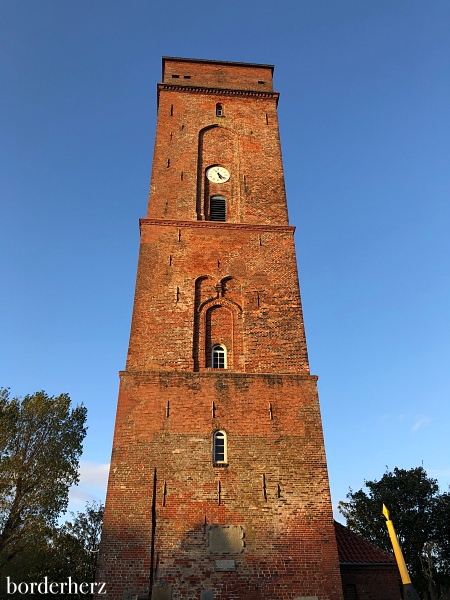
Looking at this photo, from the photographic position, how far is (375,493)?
30.6 m

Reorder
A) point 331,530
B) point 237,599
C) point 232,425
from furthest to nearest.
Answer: point 232,425
point 331,530
point 237,599

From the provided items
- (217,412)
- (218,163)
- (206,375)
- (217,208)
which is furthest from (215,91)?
(217,412)

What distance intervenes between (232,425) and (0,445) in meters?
9.74

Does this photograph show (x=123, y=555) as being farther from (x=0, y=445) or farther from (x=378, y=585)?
(x=0, y=445)

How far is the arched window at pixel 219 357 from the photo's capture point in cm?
1424

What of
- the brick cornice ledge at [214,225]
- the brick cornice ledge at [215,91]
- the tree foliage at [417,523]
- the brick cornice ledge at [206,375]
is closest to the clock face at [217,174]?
the brick cornice ledge at [214,225]

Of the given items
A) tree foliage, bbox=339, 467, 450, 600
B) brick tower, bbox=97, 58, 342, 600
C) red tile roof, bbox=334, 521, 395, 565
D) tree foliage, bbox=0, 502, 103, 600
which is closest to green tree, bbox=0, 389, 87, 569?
tree foliage, bbox=0, 502, 103, 600

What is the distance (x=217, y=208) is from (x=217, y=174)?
1.72 meters

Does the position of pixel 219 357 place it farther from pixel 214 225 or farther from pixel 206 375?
pixel 214 225

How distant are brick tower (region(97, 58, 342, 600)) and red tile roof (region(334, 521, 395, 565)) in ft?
9.32

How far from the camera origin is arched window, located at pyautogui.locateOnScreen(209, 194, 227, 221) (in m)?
17.6

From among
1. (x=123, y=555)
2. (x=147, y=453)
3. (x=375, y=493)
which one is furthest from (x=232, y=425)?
(x=375, y=493)

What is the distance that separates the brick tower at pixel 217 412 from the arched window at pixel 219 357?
32 mm

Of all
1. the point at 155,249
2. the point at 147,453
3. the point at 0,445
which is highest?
the point at 155,249
